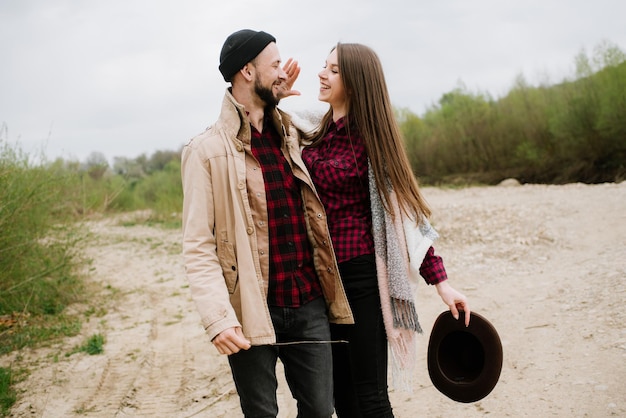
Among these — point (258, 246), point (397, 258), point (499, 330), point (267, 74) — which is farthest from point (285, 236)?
point (499, 330)

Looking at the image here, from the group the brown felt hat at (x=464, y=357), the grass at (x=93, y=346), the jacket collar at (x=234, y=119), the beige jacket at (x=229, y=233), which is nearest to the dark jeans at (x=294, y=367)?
the beige jacket at (x=229, y=233)

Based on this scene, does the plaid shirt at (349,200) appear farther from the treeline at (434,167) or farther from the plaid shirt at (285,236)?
the treeline at (434,167)

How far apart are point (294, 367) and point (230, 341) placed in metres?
0.40

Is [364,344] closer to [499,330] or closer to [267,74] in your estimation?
[267,74]

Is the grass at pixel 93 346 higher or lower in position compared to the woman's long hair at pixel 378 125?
lower

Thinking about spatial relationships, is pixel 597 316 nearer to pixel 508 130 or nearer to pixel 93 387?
pixel 93 387

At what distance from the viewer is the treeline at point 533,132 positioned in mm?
16516

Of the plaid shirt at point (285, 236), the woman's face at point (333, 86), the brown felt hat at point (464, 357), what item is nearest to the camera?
the plaid shirt at point (285, 236)

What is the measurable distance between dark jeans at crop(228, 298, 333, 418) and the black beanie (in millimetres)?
1049

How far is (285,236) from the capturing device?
2.36 m

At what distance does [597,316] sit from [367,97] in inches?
138

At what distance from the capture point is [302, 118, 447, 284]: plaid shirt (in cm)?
250

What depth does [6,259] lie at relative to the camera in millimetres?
5758

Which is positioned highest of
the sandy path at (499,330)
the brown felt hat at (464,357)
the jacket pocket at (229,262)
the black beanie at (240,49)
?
the black beanie at (240,49)
